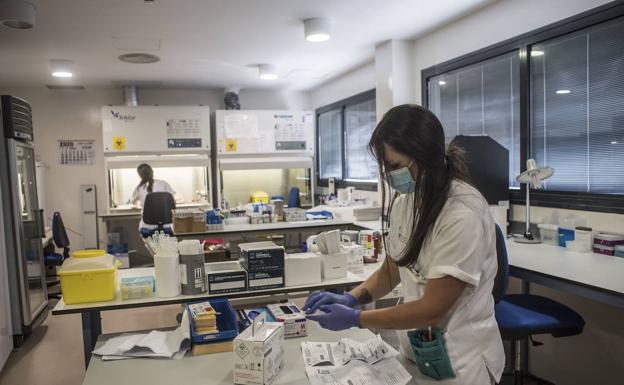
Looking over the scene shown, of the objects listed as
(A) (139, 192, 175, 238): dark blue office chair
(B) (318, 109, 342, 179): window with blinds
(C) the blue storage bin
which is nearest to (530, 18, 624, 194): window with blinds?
(C) the blue storage bin

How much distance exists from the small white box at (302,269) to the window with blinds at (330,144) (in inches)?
185

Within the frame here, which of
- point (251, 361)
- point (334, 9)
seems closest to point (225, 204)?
point (334, 9)

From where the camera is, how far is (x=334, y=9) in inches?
147

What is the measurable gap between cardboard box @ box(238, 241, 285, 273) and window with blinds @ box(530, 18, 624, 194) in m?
2.14

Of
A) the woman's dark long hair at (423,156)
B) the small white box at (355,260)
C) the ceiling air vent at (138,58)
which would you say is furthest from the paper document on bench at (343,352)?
the ceiling air vent at (138,58)

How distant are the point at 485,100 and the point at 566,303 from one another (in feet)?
6.08

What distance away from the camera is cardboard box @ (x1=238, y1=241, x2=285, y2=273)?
81.6 inches

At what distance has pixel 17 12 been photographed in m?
3.33

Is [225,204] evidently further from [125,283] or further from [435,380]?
[435,380]

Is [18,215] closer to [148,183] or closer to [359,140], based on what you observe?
[148,183]

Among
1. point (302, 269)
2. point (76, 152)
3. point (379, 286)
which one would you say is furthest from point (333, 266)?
point (76, 152)

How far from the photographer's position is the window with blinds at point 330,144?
6.91 meters

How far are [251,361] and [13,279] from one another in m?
3.16

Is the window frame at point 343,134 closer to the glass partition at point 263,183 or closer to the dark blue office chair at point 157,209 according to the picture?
the glass partition at point 263,183
